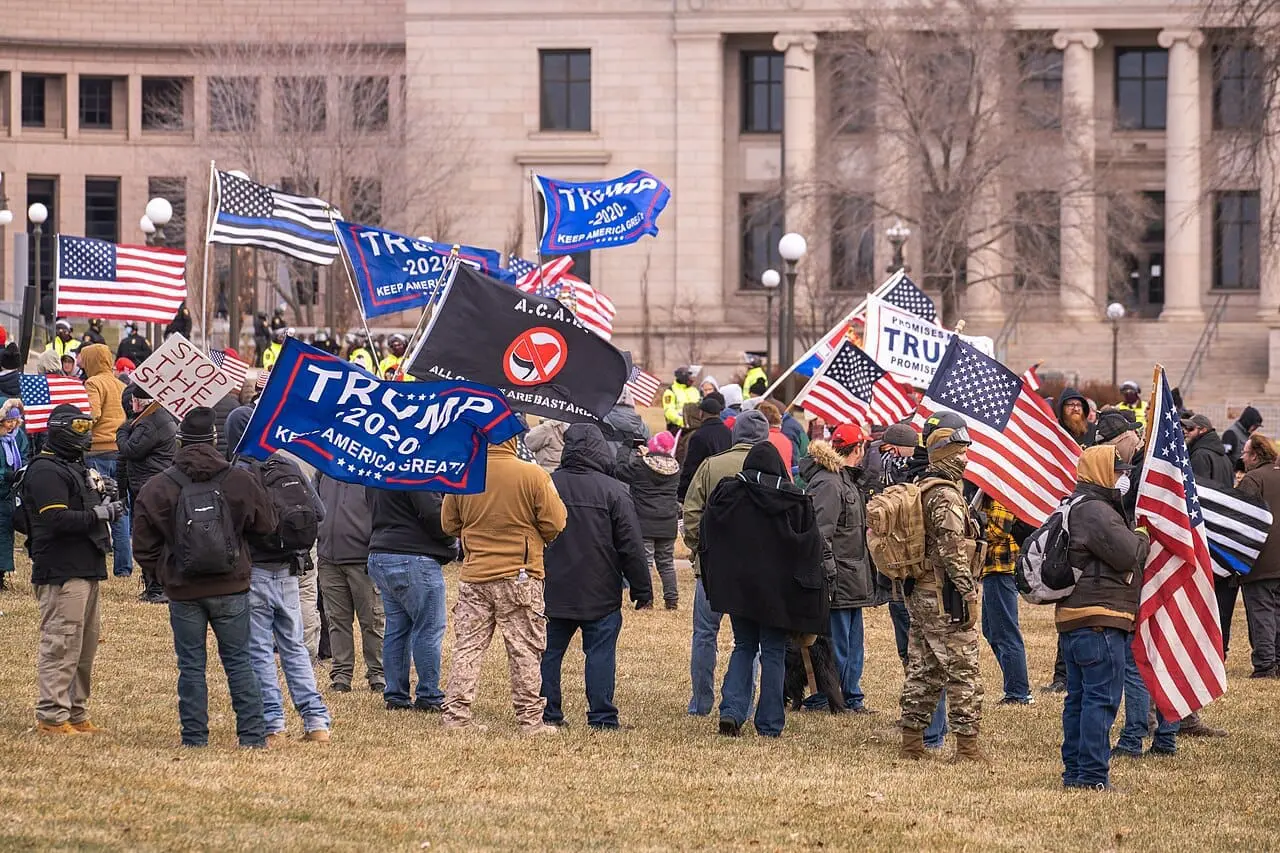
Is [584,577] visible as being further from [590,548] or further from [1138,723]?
[1138,723]

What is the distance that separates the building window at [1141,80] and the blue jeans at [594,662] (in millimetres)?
54521

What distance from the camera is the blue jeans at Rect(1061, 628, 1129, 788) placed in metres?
11.6

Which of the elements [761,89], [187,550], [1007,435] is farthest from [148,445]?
[761,89]

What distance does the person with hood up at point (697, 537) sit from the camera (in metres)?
14.2

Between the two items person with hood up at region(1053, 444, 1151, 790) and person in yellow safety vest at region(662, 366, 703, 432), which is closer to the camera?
person with hood up at region(1053, 444, 1151, 790)

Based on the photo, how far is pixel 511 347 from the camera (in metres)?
13.3

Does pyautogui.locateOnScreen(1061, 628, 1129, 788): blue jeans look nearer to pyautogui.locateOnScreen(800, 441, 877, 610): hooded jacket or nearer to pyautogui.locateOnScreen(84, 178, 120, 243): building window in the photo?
pyautogui.locateOnScreen(800, 441, 877, 610): hooded jacket

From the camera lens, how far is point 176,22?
71.3 m

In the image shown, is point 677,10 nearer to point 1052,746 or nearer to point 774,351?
point 774,351

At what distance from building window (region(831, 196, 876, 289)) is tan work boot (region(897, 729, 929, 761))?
40.2 meters

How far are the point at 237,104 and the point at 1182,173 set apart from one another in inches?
1049

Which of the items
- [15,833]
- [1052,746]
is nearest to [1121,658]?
[1052,746]

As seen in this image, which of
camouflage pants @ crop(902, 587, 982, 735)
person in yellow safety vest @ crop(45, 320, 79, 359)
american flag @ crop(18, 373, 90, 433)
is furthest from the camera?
person in yellow safety vest @ crop(45, 320, 79, 359)

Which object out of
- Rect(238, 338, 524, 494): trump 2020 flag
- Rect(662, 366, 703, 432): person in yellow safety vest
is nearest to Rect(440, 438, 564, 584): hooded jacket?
Rect(238, 338, 524, 494): trump 2020 flag
